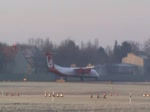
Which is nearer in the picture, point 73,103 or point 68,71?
point 73,103

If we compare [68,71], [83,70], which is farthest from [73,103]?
[68,71]

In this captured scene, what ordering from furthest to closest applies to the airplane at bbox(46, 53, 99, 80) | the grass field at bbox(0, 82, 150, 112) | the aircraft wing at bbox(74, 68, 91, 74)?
the airplane at bbox(46, 53, 99, 80), the aircraft wing at bbox(74, 68, 91, 74), the grass field at bbox(0, 82, 150, 112)

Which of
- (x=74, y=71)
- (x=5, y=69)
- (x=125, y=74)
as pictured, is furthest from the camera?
(x=125, y=74)

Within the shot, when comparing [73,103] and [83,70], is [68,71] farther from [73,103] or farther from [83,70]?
[73,103]

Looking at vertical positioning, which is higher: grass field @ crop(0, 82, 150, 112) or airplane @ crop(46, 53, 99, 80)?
airplane @ crop(46, 53, 99, 80)

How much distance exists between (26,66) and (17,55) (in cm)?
468

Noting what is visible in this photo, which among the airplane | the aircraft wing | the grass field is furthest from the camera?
the airplane

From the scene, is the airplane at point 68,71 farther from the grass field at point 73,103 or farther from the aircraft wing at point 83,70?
the grass field at point 73,103

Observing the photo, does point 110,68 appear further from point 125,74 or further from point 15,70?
point 15,70

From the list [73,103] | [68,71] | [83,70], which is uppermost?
[83,70]

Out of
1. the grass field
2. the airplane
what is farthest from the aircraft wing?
the grass field

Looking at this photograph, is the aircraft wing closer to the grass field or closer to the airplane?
the airplane

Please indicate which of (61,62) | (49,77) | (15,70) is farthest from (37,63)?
(49,77)

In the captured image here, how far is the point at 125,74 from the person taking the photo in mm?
179750
